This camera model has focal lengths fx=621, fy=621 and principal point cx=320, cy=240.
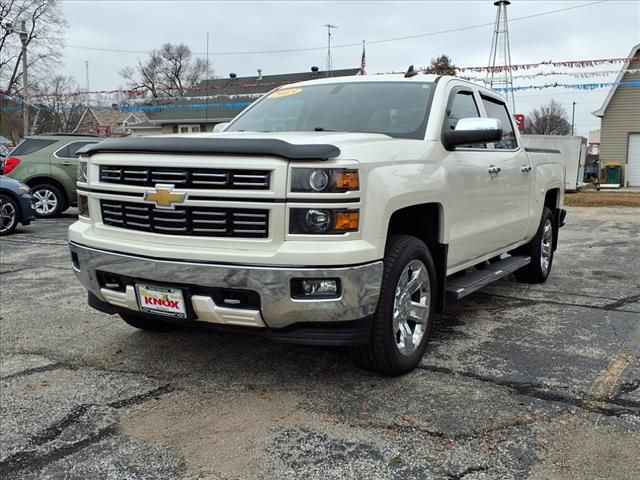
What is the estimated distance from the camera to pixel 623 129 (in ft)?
82.4

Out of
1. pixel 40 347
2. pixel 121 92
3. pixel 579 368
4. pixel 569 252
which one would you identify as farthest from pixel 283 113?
pixel 121 92

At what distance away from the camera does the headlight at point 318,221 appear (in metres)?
3.14

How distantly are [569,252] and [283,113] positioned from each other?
5754 millimetres

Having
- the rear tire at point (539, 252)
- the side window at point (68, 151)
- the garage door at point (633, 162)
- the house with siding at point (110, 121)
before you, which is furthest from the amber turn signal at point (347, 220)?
the house with siding at point (110, 121)

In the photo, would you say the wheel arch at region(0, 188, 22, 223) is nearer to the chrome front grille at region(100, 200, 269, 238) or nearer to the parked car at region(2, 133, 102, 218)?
the parked car at region(2, 133, 102, 218)

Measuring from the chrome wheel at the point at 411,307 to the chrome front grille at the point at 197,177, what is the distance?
1.04 m

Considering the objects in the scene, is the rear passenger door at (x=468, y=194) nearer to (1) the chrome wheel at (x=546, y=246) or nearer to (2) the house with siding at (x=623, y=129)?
(1) the chrome wheel at (x=546, y=246)

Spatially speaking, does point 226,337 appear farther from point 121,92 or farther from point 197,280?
point 121,92

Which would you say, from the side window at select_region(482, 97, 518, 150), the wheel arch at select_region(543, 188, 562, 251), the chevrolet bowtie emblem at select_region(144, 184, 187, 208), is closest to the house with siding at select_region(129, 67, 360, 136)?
the wheel arch at select_region(543, 188, 562, 251)

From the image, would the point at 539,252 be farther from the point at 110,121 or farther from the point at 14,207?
the point at 110,121

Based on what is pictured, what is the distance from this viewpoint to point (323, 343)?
10.8 feet

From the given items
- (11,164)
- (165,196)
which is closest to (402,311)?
(165,196)

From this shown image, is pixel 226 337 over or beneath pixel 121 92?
beneath

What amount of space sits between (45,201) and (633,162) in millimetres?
22248
